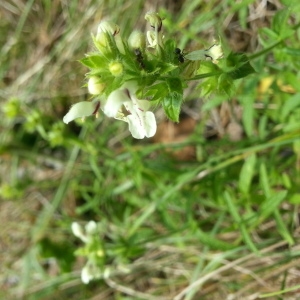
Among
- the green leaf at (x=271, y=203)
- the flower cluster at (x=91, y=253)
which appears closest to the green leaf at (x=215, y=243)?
the green leaf at (x=271, y=203)

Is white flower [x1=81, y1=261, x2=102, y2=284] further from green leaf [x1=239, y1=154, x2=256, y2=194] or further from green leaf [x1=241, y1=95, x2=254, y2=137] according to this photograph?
green leaf [x1=241, y1=95, x2=254, y2=137]

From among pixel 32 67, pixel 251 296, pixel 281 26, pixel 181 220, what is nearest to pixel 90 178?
pixel 181 220

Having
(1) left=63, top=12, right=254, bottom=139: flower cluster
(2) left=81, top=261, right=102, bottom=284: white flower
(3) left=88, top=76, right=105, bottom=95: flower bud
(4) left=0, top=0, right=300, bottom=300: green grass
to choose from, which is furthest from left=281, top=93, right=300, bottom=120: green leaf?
(2) left=81, top=261, right=102, bottom=284: white flower

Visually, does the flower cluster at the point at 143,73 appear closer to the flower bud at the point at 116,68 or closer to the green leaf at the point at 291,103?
the flower bud at the point at 116,68

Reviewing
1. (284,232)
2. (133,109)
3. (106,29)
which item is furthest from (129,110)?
(284,232)

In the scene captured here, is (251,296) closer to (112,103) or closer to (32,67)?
(112,103)

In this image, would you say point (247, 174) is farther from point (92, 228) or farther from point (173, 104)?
point (173, 104)
